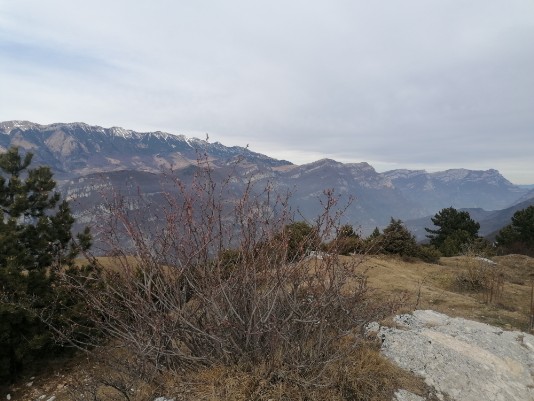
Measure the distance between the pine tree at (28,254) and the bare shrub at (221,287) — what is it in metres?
1.75

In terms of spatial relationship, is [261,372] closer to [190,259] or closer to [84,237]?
[190,259]

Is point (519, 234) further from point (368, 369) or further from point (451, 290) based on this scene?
point (368, 369)

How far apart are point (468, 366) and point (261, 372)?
3.66 meters

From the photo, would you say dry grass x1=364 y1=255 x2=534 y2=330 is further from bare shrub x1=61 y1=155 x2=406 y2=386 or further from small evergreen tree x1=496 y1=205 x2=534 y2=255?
small evergreen tree x1=496 y1=205 x2=534 y2=255

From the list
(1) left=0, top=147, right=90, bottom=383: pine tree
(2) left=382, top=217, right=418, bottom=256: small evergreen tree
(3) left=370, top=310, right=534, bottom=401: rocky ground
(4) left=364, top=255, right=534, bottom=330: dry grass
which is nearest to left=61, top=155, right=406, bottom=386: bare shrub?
(3) left=370, top=310, right=534, bottom=401: rocky ground

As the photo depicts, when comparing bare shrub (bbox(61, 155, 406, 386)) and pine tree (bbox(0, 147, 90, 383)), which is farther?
pine tree (bbox(0, 147, 90, 383))

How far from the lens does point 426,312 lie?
800cm

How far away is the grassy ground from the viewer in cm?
373

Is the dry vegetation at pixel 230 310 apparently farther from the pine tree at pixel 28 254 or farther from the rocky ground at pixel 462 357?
the pine tree at pixel 28 254

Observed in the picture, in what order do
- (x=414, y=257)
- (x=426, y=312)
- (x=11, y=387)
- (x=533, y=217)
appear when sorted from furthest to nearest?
1. (x=533, y=217)
2. (x=414, y=257)
3. (x=426, y=312)
4. (x=11, y=387)

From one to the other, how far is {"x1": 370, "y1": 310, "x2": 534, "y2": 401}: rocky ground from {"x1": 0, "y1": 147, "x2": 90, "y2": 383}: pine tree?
5.17 meters

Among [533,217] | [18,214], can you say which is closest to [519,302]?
[18,214]

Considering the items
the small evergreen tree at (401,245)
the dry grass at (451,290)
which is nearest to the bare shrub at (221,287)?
the dry grass at (451,290)

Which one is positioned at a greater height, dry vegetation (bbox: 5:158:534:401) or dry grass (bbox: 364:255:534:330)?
dry vegetation (bbox: 5:158:534:401)
